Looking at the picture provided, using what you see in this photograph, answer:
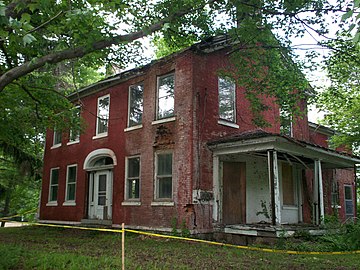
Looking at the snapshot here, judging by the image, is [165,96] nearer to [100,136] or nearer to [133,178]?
[133,178]

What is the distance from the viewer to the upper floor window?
15.4 m

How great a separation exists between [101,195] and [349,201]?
562 inches

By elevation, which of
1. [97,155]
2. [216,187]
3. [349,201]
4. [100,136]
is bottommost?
[349,201]

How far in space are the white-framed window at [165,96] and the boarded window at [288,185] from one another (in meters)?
5.88

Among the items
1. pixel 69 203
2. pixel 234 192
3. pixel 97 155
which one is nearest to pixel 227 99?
pixel 234 192

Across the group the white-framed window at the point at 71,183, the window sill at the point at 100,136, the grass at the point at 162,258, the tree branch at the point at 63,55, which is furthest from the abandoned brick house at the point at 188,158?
the tree branch at the point at 63,55

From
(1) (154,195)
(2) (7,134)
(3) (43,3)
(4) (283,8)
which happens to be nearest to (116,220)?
(1) (154,195)

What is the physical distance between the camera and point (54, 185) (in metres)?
20.0

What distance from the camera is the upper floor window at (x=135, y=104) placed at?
50.6 ft

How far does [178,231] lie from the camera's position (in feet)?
41.1

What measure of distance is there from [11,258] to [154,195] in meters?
6.51

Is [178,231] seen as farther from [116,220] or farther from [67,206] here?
[67,206]

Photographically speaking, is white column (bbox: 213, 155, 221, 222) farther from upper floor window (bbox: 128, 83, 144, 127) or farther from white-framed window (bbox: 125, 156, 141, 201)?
upper floor window (bbox: 128, 83, 144, 127)

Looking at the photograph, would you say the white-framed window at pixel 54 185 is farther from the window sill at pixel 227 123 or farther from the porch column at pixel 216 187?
the window sill at pixel 227 123
